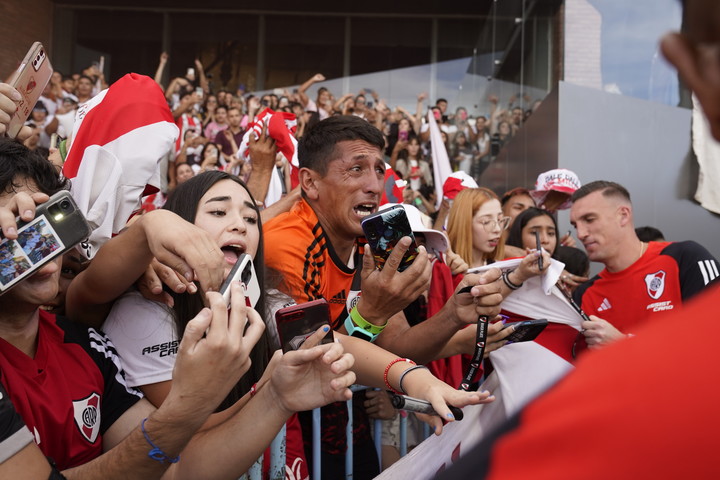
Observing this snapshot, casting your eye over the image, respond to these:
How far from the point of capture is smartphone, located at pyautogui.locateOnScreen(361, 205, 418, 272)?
2514 mm

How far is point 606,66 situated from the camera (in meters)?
7.87

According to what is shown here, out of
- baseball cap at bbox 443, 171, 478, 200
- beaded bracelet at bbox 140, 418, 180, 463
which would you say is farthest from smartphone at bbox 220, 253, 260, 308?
baseball cap at bbox 443, 171, 478, 200

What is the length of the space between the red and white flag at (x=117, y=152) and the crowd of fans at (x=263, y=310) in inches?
5.6

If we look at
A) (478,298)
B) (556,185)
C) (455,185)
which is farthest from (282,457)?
(556,185)

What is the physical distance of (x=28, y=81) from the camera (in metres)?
2.31

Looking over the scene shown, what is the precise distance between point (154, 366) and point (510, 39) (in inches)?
405

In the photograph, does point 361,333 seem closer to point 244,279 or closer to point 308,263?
point 308,263

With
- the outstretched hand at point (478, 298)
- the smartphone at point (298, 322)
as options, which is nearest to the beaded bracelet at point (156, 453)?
the smartphone at point (298, 322)

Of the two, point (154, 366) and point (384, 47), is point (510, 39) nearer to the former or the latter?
→ point (384, 47)

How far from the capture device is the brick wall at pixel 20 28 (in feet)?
50.6

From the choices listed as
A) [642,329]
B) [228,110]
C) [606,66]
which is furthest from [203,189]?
[228,110]

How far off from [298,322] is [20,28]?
670 inches

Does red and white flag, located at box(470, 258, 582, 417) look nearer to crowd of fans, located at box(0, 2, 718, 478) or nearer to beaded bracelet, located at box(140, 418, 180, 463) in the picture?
crowd of fans, located at box(0, 2, 718, 478)

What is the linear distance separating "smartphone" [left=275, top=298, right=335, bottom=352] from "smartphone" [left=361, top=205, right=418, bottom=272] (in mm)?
694
